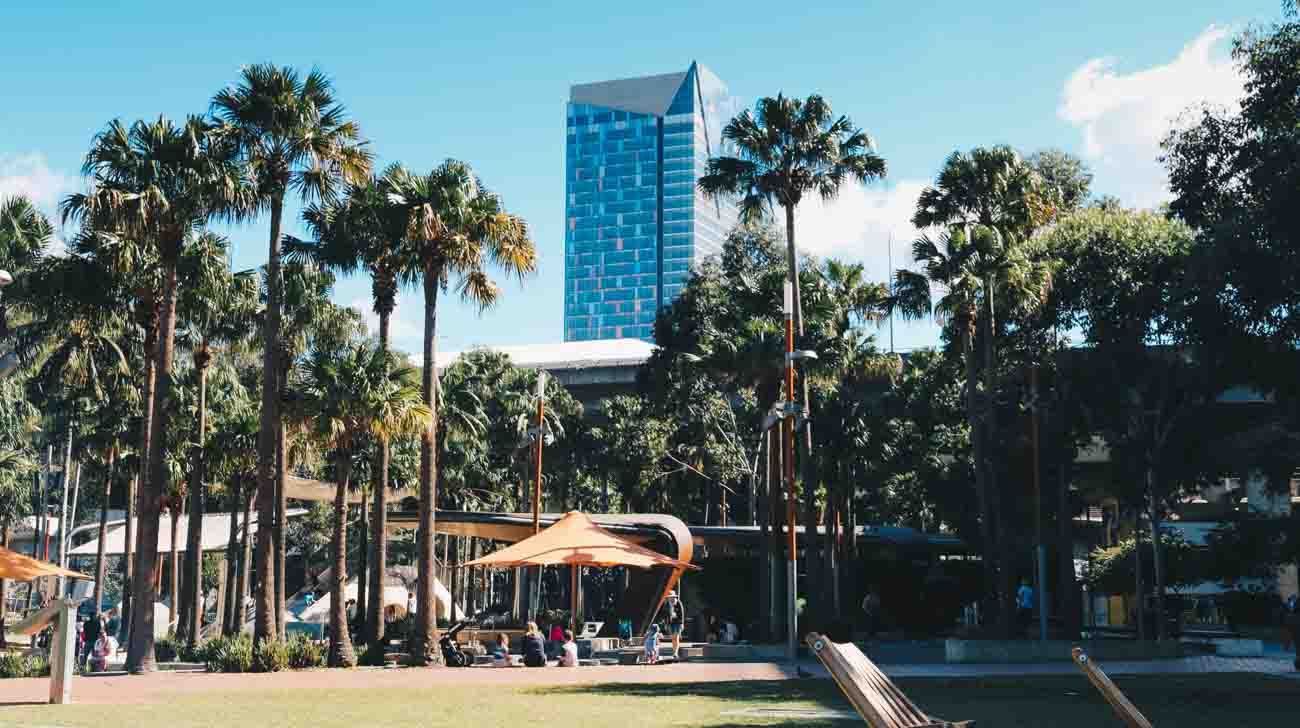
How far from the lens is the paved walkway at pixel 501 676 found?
21375mm

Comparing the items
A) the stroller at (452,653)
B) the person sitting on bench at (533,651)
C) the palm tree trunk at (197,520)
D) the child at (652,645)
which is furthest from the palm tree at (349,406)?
the child at (652,645)

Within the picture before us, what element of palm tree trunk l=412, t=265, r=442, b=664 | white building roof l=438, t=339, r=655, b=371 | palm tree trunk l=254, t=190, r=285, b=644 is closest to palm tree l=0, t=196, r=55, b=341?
palm tree trunk l=254, t=190, r=285, b=644

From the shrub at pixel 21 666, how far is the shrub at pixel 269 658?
180 inches

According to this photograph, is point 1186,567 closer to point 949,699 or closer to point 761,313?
point 761,313

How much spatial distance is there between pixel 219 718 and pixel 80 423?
134 ft

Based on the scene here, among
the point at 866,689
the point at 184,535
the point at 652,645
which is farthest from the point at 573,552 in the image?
the point at 184,535

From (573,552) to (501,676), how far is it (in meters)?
4.33

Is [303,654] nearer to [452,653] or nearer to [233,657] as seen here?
[233,657]

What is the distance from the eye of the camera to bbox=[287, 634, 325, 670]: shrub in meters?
27.4

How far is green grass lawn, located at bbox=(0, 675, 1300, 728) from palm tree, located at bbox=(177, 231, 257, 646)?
13534 mm

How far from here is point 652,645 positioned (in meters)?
28.8

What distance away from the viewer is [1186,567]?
43406mm

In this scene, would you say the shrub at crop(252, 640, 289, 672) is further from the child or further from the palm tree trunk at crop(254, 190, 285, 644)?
the child

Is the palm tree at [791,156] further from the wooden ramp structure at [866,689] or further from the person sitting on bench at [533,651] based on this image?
the wooden ramp structure at [866,689]
